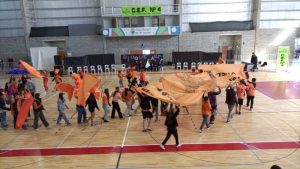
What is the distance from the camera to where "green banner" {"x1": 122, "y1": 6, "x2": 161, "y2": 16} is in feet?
91.2

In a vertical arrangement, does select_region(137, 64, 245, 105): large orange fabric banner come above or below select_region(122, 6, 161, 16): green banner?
below

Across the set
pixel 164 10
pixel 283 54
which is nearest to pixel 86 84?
pixel 283 54

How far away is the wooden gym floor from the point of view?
24.5ft

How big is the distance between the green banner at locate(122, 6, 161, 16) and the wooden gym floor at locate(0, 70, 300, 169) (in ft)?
59.7

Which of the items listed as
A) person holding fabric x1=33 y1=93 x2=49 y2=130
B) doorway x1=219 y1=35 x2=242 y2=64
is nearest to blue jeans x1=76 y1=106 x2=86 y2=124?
person holding fabric x1=33 y1=93 x2=49 y2=130

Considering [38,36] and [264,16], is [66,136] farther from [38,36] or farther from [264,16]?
[264,16]

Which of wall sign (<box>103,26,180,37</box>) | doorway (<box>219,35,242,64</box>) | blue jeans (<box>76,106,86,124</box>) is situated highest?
wall sign (<box>103,26,180,37</box>)

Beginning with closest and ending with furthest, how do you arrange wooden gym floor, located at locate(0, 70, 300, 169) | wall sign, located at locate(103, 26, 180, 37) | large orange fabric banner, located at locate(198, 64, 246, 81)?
wooden gym floor, located at locate(0, 70, 300, 169) → large orange fabric banner, located at locate(198, 64, 246, 81) → wall sign, located at locate(103, 26, 180, 37)

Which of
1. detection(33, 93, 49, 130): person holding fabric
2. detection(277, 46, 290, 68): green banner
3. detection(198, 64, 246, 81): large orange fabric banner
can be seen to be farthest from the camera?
detection(277, 46, 290, 68): green banner

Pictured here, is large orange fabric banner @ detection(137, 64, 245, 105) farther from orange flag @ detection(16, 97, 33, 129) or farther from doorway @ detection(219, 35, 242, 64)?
doorway @ detection(219, 35, 242, 64)

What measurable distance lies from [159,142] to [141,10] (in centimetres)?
2168

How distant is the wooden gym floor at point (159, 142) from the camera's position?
24.5 ft

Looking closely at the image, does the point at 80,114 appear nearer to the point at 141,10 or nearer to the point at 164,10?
the point at 141,10

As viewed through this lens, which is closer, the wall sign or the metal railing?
the wall sign
